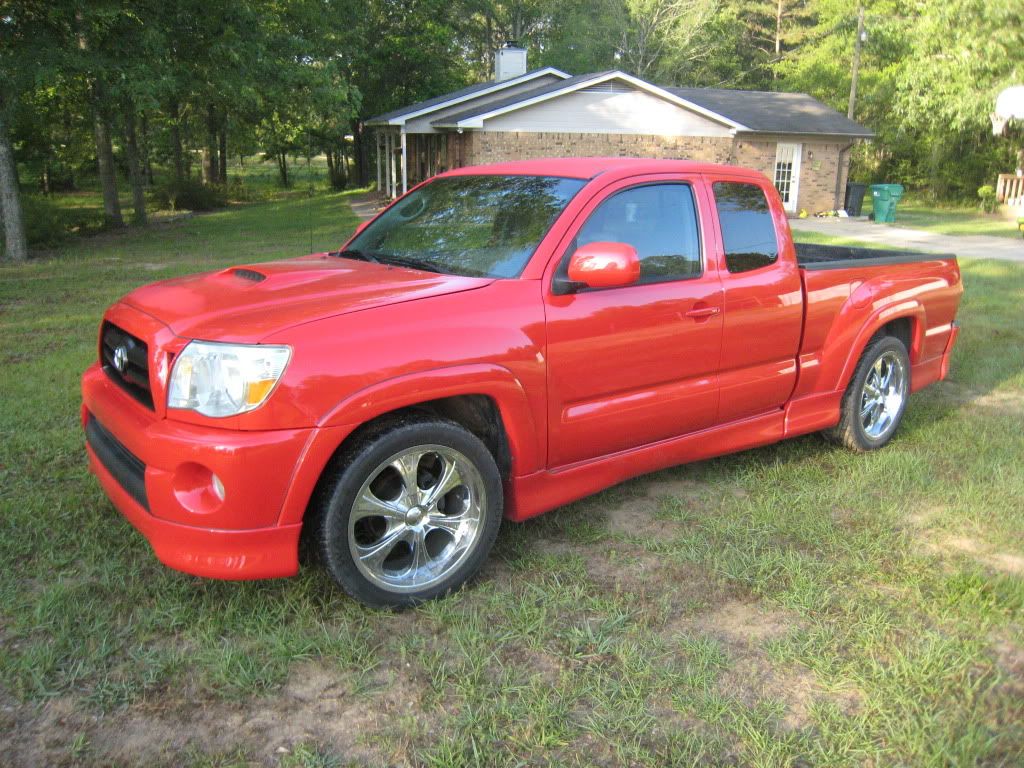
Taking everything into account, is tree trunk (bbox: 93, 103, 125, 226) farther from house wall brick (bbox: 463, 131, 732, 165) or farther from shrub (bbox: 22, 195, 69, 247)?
house wall brick (bbox: 463, 131, 732, 165)

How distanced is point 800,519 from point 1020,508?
3.91 feet

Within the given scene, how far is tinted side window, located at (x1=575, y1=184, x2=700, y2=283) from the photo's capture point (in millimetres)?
3885

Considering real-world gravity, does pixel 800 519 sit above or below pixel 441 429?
below

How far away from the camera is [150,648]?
122 inches

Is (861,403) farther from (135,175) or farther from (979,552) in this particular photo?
(135,175)

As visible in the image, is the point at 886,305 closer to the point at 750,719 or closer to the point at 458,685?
the point at 750,719

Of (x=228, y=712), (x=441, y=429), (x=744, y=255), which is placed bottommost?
(x=228, y=712)

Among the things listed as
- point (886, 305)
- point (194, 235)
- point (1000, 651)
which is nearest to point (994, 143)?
point (194, 235)

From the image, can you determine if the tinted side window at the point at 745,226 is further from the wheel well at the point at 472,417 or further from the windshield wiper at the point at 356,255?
the windshield wiper at the point at 356,255

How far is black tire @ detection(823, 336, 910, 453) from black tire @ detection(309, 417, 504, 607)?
2.60 meters

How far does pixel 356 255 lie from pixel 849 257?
3.34 meters

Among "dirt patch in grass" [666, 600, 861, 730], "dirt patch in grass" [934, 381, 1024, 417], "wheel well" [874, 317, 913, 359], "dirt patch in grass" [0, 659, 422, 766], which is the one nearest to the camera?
"dirt patch in grass" [0, 659, 422, 766]

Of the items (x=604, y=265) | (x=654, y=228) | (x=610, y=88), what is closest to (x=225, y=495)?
(x=604, y=265)

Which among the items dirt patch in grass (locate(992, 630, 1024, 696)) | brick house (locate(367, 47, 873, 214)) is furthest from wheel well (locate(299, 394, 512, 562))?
brick house (locate(367, 47, 873, 214))
